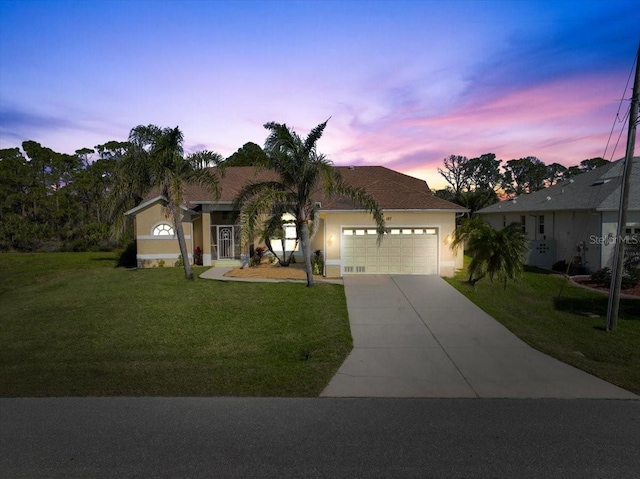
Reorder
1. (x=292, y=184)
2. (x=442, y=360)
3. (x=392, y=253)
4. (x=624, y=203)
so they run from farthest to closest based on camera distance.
Result: (x=392, y=253)
(x=292, y=184)
(x=624, y=203)
(x=442, y=360)

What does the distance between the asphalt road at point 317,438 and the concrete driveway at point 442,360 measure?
1.63 feet

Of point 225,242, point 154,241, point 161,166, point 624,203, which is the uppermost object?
point 161,166

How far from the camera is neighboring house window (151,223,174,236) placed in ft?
72.7

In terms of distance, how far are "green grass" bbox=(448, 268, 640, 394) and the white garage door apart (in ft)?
5.23

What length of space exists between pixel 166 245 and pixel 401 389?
1750cm

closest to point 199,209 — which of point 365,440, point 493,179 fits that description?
point 365,440

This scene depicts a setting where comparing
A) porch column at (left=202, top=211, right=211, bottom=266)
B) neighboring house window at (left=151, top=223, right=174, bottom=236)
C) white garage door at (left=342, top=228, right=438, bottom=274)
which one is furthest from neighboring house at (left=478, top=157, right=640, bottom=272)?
neighboring house window at (left=151, top=223, right=174, bottom=236)

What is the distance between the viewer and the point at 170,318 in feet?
39.6

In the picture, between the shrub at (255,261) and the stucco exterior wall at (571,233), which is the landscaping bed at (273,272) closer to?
the shrub at (255,261)

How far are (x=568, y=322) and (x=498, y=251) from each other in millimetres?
3585

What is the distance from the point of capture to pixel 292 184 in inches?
613

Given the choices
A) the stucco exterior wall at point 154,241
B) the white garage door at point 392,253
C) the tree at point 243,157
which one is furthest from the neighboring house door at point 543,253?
the tree at point 243,157

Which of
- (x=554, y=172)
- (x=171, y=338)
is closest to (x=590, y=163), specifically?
(x=554, y=172)

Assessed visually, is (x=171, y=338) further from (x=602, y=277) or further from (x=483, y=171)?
(x=483, y=171)
